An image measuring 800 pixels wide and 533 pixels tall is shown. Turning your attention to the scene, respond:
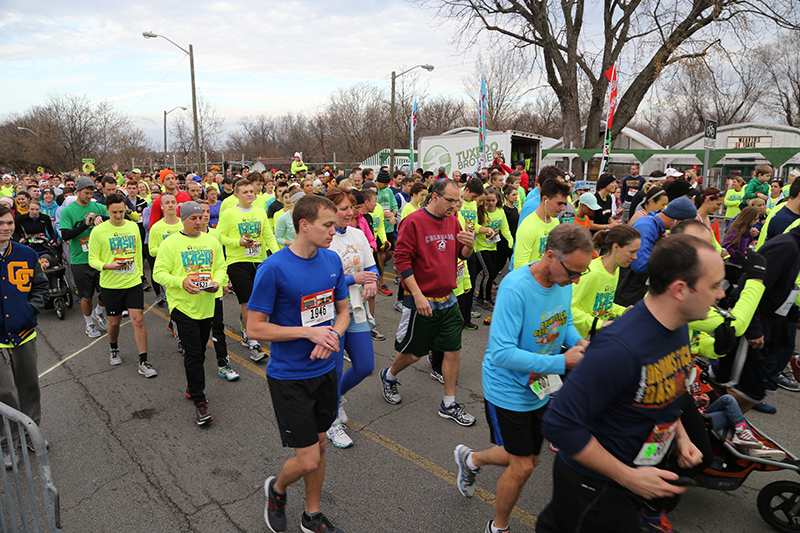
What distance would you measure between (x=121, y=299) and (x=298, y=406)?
4.12 meters

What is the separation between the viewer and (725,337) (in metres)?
3.44

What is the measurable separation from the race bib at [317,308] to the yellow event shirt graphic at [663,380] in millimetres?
1906

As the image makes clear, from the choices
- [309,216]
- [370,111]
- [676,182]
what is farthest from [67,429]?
[370,111]

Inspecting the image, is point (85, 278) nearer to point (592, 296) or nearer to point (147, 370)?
point (147, 370)

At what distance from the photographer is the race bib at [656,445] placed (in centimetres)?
192

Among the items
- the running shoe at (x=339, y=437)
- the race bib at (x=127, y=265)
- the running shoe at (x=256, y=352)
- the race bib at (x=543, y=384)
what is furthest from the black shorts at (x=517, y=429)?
the race bib at (x=127, y=265)

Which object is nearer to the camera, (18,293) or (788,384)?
(18,293)

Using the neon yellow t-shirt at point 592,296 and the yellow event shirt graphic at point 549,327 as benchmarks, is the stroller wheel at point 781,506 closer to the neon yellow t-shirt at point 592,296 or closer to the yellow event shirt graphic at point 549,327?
the neon yellow t-shirt at point 592,296

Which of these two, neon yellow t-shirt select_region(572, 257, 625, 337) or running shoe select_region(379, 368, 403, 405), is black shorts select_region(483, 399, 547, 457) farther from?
running shoe select_region(379, 368, 403, 405)

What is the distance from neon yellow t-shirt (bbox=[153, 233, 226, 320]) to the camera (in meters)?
4.79

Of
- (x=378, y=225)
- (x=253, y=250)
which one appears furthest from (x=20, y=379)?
(x=378, y=225)

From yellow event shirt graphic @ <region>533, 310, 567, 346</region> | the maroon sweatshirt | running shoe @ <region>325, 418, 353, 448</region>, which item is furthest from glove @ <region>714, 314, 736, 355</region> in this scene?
running shoe @ <region>325, 418, 353, 448</region>

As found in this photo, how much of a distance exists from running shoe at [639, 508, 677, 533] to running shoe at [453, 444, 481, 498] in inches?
57.9

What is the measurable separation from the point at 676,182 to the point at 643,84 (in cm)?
2331
